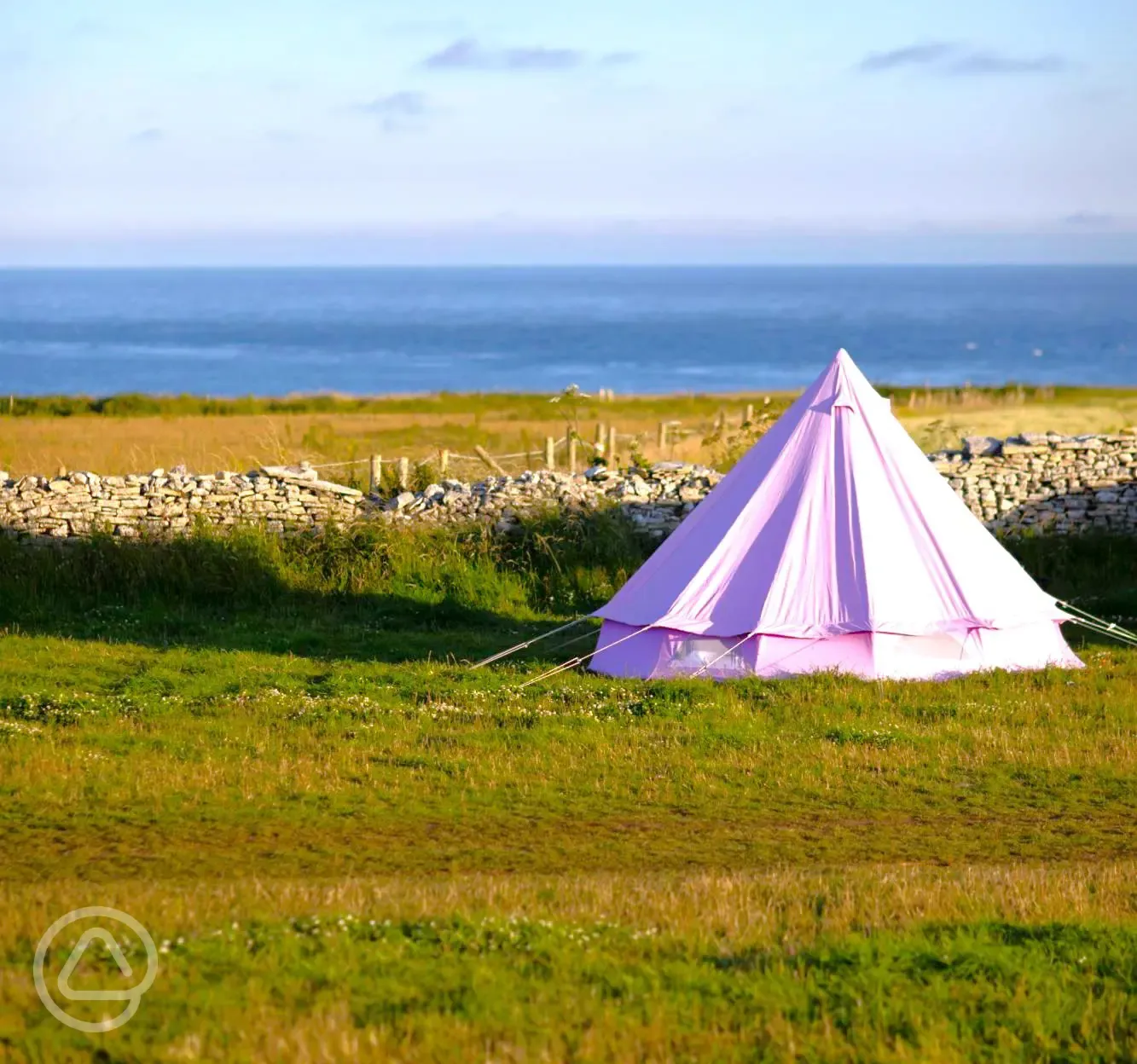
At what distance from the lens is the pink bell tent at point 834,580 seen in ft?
40.9

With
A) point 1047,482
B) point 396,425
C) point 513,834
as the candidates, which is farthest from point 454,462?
point 396,425

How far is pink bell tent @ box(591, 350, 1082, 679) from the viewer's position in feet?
40.9

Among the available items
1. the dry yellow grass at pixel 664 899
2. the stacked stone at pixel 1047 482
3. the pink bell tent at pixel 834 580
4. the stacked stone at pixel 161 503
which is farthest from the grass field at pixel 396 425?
the dry yellow grass at pixel 664 899

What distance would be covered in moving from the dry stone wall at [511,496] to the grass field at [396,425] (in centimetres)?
208

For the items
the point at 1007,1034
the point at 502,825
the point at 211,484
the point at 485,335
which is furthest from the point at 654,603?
the point at 485,335

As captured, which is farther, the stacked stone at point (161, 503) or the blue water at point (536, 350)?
the blue water at point (536, 350)

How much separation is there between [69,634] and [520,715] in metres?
5.71

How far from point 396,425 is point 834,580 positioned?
32914mm

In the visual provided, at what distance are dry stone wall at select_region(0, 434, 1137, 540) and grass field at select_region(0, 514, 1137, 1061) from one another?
1.00m

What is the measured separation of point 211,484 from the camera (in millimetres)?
17703

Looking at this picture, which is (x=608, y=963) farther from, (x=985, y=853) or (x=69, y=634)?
(x=69, y=634)

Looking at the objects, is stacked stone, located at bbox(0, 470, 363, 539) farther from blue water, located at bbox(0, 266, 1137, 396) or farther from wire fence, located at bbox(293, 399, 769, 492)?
blue water, located at bbox(0, 266, 1137, 396)

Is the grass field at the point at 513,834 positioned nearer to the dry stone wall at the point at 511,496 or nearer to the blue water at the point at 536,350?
the dry stone wall at the point at 511,496

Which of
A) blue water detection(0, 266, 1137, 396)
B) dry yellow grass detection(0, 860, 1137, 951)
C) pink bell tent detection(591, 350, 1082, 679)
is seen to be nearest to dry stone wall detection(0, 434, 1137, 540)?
pink bell tent detection(591, 350, 1082, 679)
